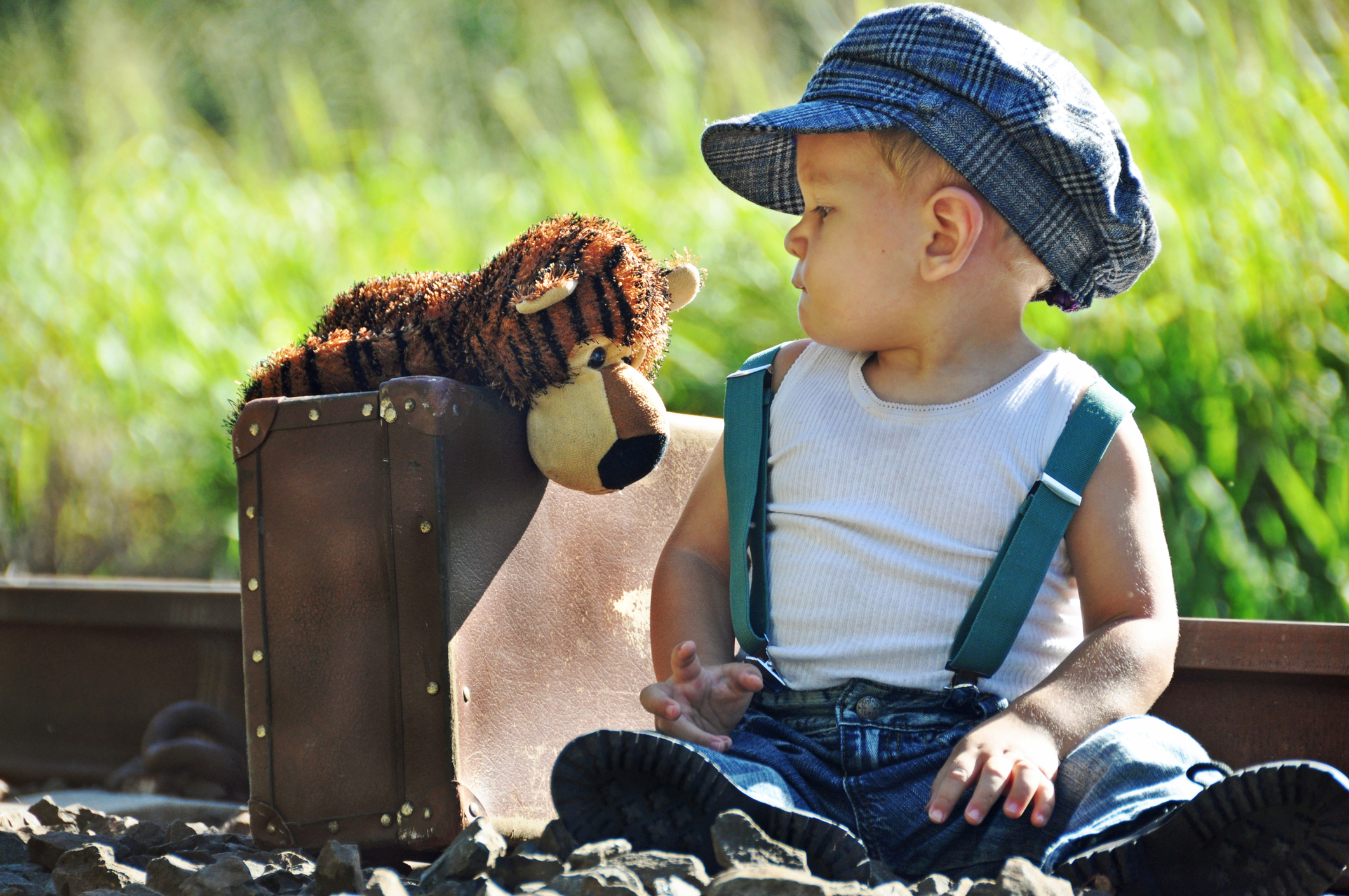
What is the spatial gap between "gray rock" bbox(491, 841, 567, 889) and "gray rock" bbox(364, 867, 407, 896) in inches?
3.6

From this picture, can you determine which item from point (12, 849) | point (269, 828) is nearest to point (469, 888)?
point (269, 828)

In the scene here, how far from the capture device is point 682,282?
1611 mm

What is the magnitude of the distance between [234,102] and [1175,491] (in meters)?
6.78

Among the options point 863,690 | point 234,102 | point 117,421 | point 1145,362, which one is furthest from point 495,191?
point 863,690

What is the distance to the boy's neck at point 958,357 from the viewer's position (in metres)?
1.47

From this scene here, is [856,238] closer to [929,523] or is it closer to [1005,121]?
[1005,121]

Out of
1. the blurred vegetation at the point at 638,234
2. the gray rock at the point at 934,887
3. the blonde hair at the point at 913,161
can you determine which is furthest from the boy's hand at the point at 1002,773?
the blurred vegetation at the point at 638,234

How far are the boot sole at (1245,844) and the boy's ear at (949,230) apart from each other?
0.63m

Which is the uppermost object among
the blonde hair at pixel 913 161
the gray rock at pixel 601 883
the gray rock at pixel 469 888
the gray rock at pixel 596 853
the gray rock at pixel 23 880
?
the blonde hair at pixel 913 161

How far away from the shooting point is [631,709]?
174 centimetres

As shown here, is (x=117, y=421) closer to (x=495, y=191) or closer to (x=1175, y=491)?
(x=495, y=191)

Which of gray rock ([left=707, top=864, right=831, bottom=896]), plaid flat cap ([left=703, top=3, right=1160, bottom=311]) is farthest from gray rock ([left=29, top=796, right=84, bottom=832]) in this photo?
plaid flat cap ([left=703, top=3, right=1160, bottom=311])

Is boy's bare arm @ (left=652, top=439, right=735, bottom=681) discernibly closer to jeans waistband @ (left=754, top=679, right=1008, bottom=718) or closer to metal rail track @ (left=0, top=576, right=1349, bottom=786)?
jeans waistband @ (left=754, top=679, right=1008, bottom=718)

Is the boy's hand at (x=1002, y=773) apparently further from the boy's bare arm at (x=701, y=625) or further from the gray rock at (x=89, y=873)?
the gray rock at (x=89, y=873)
